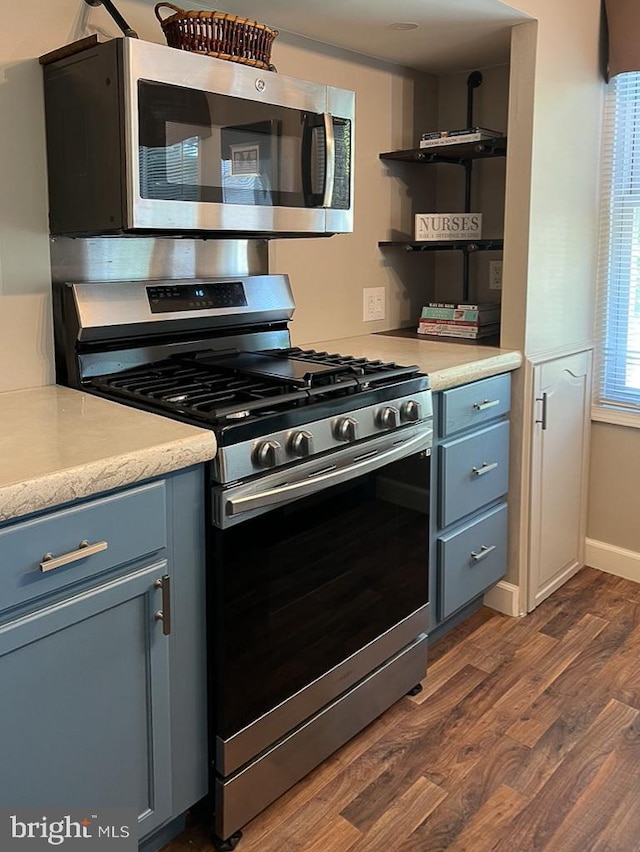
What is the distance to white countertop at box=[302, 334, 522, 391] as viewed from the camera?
2221 mm

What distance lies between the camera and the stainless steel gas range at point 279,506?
158 centimetres

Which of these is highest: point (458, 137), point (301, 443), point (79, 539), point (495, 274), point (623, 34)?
point (623, 34)

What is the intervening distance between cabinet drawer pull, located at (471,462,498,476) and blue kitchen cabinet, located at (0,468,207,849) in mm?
1130

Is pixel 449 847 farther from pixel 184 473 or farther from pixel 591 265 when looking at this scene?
pixel 591 265

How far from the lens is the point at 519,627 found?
2625 millimetres

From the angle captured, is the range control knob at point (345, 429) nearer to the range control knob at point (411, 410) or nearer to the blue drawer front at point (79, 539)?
the range control knob at point (411, 410)

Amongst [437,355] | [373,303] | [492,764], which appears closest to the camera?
[492,764]

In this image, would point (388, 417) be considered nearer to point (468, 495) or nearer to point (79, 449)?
point (468, 495)

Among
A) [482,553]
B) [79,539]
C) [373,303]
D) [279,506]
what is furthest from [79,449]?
[373,303]

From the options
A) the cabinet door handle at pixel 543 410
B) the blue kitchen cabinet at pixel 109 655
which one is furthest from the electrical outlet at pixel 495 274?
the blue kitchen cabinet at pixel 109 655

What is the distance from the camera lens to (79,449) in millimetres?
1374

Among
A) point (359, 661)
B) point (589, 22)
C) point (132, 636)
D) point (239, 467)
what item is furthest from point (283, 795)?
point (589, 22)

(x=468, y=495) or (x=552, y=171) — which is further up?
(x=552, y=171)

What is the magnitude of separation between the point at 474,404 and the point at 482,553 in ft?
1.68
